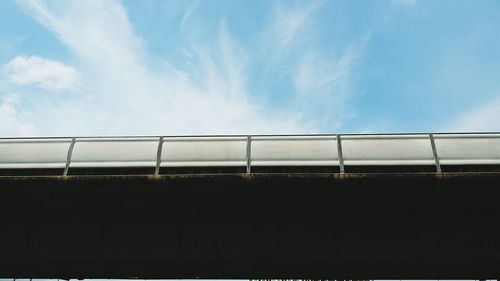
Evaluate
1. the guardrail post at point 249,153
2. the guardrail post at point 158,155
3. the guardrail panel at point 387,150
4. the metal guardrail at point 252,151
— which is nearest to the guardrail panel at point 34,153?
the metal guardrail at point 252,151

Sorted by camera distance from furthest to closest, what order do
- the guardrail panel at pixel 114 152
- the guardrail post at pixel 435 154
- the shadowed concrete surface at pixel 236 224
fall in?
1. the guardrail panel at pixel 114 152
2. the shadowed concrete surface at pixel 236 224
3. the guardrail post at pixel 435 154

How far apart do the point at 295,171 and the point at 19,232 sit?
858cm

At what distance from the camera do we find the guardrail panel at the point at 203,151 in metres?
12.1

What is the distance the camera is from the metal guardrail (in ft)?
39.2

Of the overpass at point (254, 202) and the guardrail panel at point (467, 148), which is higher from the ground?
the guardrail panel at point (467, 148)

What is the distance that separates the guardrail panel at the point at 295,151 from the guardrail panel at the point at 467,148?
296 centimetres

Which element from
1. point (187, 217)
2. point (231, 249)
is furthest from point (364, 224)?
point (187, 217)

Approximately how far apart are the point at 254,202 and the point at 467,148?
6172mm

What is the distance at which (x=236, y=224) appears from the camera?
1295 cm

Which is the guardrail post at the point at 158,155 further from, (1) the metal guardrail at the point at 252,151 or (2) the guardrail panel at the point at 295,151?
(2) the guardrail panel at the point at 295,151

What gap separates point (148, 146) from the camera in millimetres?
12695

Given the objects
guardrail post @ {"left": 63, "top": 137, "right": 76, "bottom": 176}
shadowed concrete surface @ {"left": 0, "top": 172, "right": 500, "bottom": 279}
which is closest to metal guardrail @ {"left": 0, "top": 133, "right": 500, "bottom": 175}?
guardrail post @ {"left": 63, "top": 137, "right": 76, "bottom": 176}

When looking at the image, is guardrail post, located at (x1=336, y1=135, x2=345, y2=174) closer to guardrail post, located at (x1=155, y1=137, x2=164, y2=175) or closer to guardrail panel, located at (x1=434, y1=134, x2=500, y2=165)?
guardrail panel, located at (x1=434, y1=134, x2=500, y2=165)

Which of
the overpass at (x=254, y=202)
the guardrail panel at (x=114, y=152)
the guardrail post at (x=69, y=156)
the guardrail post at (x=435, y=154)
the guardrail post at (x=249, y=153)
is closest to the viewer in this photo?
the guardrail post at (x=435, y=154)
